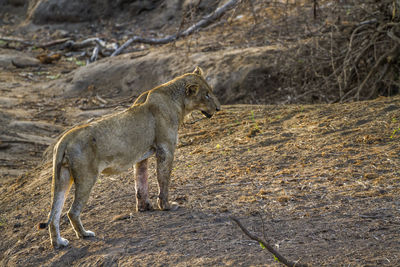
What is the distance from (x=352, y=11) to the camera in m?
10.8

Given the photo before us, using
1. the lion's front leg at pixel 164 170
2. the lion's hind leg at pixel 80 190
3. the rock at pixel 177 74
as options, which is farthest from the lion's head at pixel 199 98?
the rock at pixel 177 74

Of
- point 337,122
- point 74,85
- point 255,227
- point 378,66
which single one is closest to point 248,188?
point 255,227

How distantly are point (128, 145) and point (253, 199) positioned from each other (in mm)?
1405

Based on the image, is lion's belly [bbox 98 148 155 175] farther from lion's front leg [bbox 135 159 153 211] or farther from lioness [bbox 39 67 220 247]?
lion's front leg [bbox 135 159 153 211]

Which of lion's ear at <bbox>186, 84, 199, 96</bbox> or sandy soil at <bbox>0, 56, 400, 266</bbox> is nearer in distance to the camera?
sandy soil at <bbox>0, 56, 400, 266</bbox>

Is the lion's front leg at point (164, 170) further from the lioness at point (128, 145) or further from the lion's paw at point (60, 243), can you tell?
the lion's paw at point (60, 243)

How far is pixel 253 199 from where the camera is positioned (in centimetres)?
517

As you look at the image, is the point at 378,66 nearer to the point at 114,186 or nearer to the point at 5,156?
the point at 114,186

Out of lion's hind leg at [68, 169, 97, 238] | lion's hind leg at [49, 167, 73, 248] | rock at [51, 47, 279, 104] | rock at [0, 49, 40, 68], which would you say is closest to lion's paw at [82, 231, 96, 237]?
lion's hind leg at [68, 169, 97, 238]

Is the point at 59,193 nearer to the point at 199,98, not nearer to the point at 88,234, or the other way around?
the point at 88,234

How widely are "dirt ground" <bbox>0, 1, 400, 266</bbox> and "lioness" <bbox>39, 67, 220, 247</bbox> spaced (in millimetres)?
323

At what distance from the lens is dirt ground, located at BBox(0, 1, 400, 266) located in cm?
416

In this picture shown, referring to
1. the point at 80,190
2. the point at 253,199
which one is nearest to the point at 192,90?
the point at 253,199

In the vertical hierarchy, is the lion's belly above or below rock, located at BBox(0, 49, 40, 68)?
below
